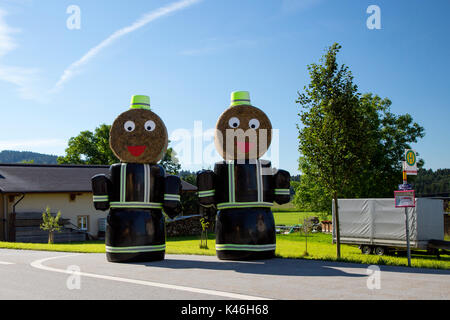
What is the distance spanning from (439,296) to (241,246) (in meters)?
5.21

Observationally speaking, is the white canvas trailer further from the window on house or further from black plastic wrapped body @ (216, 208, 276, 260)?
the window on house

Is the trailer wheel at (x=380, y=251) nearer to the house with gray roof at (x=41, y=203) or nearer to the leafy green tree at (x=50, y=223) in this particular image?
the leafy green tree at (x=50, y=223)

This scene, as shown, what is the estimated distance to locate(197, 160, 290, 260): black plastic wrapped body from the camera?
11.1 m

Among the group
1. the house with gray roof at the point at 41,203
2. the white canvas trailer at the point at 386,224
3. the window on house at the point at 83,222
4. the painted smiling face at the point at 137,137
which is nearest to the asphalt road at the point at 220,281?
the painted smiling face at the point at 137,137

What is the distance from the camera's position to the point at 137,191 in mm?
11312

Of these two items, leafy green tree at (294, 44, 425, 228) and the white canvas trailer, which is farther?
leafy green tree at (294, 44, 425, 228)

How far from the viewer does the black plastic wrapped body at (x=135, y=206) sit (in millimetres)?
11211

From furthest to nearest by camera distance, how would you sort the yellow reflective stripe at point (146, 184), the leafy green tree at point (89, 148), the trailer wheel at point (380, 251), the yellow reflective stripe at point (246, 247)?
the leafy green tree at point (89, 148), the trailer wheel at point (380, 251), the yellow reflective stripe at point (146, 184), the yellow reflective stripe at point (246, 247)

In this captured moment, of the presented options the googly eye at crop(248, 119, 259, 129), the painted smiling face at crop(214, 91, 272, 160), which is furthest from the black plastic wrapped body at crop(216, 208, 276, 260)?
the googly eye at crop(248, 119, 259, 129)

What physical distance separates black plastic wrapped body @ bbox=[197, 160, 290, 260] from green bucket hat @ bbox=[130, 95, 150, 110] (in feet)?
7.55

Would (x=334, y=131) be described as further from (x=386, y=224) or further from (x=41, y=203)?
(x=41, y=203)

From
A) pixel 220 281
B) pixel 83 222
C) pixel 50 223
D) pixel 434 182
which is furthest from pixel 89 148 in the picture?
pixel 434 182

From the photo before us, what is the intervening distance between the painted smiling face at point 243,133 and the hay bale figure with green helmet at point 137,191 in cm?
144
